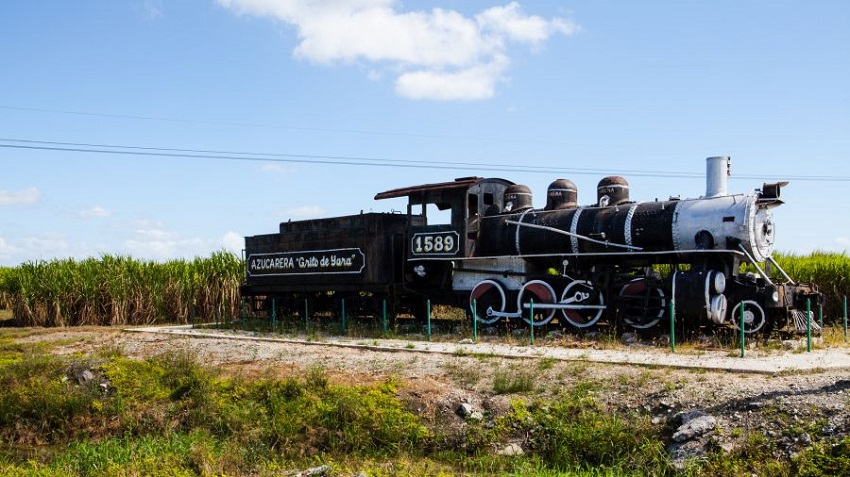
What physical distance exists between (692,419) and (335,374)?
509 centimetres

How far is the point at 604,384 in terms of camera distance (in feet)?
31.4

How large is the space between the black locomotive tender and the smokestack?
23 millimetres

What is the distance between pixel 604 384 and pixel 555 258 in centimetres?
630

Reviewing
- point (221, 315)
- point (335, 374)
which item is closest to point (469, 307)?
point (335, 374)

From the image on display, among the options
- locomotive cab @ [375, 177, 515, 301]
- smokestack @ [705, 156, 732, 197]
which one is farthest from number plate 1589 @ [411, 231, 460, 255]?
smokestack @ [705, 156, 732, 197]

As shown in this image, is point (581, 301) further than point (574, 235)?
No

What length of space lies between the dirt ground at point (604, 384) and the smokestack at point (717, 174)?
11.7ft

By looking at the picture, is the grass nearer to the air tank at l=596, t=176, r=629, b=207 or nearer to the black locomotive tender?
the black locomotive tender

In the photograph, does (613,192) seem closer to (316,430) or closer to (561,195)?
(561,195)

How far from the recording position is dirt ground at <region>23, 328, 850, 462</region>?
25.2ft

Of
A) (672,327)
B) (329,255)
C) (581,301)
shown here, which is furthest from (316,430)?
(329,255)

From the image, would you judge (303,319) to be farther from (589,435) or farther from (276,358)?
(589,435)

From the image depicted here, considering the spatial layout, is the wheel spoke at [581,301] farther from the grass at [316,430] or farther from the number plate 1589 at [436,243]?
the grass at [316,430]

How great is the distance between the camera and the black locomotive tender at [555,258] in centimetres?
1345
